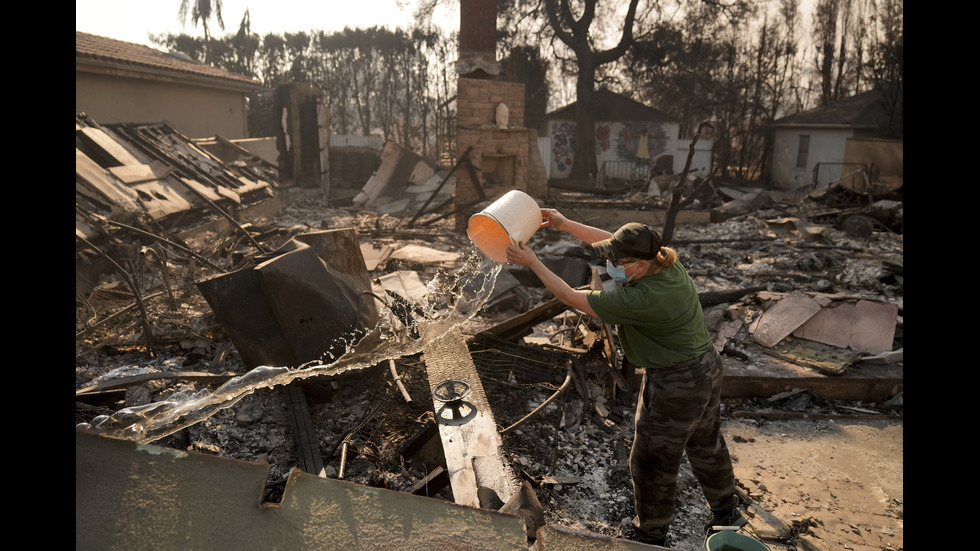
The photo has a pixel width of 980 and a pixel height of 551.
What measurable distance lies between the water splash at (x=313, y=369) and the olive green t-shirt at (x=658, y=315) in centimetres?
181

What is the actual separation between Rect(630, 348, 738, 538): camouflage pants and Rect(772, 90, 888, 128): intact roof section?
22.2 meters

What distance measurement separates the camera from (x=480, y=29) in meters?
12.1

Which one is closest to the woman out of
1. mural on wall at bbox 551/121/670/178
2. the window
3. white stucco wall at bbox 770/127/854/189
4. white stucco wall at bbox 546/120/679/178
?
white stucco wall at bbox 770/127/854/189

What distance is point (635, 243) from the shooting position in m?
→ 2.76

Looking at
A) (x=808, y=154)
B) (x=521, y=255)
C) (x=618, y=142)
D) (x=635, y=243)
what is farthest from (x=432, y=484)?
(x=618, y=142)

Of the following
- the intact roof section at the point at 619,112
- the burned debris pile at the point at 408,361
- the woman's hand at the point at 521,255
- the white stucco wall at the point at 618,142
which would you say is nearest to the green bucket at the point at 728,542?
the burned debris pile at the point at 408,361

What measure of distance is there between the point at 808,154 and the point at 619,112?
25.0 ft

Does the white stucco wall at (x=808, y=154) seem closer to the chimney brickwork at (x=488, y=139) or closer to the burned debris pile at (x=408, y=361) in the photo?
the chimney brickwork at (x=488, y=139)

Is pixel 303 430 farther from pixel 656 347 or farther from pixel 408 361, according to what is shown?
pixel 656 347

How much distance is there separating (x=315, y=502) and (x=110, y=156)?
10.6 metres

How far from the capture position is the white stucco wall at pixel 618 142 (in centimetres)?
2553

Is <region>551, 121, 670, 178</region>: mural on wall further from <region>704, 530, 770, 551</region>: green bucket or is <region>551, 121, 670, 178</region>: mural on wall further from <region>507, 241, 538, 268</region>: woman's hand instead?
<region>704, 530, 770, 551</region>: green bucket

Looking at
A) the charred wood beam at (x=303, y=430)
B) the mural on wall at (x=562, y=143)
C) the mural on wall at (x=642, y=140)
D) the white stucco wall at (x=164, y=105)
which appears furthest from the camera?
the mural on wall at (x=562, y=143)
